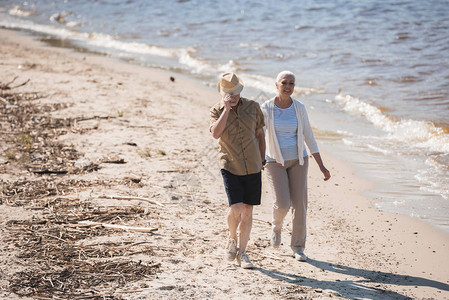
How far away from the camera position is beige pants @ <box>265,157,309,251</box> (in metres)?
5.16

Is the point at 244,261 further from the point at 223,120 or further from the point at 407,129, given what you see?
the point at 407,129

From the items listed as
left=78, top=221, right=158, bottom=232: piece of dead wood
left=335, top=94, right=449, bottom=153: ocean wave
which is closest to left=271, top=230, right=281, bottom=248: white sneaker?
left=78, top=221, right=158, bottom=232: piece of dead wood

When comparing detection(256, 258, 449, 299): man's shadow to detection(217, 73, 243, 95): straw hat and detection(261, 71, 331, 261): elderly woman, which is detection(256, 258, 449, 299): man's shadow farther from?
detection(217, 73, 243, 95): straw hat

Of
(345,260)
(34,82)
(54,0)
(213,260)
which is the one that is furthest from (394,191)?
(54,0)

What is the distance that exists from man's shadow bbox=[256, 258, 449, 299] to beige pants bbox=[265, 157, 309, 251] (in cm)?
34

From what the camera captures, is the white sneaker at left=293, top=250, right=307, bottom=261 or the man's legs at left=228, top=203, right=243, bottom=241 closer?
the man's legs at left=228, top=203, right=243, bottom=241

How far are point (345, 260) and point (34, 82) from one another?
922 cm

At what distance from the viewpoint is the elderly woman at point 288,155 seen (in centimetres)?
512

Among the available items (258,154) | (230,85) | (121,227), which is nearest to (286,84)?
(230,85)

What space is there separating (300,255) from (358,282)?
64 centimetres

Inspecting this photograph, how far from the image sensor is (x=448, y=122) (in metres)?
10.3

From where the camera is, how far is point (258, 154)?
484 centimetres

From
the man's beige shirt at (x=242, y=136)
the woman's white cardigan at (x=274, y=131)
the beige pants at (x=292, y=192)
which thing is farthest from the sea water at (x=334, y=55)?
the man's beige shirt at (x=242, y=136)

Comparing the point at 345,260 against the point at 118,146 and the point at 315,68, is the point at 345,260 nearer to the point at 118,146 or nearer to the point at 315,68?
the point at 118,146
